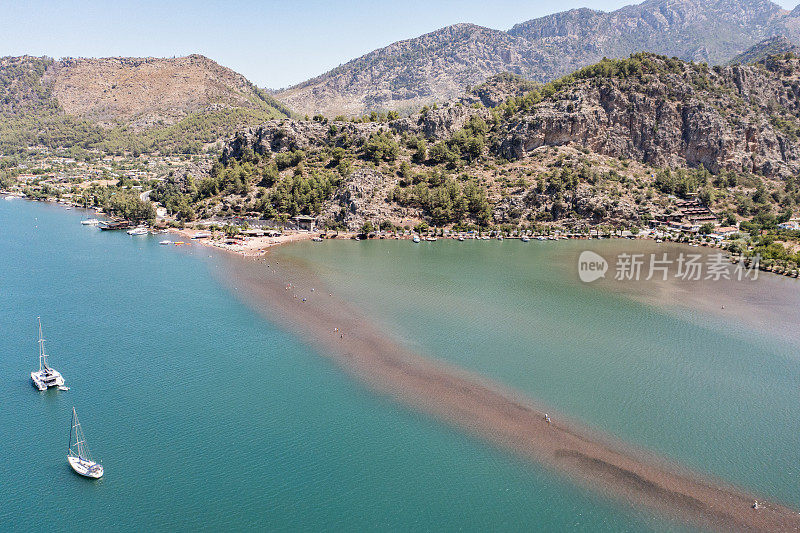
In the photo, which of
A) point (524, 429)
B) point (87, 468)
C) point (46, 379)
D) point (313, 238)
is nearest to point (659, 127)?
point (313, 238)

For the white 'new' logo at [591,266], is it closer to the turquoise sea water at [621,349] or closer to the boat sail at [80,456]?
the turquoise sea water at [621,349]

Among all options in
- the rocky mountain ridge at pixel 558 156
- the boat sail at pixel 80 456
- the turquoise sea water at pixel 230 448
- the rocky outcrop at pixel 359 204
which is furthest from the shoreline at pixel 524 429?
the rocky mountain ridge at pixel 558 156

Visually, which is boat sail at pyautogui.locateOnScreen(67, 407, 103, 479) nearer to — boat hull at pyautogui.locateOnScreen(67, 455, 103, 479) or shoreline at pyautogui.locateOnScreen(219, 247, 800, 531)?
boat hull at pyautogui.locateOnScreen(67, 455, 103, 479)

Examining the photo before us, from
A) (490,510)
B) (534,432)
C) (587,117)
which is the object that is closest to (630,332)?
(534,432)

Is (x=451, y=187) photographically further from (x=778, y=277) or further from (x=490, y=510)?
(x=490, y=510)

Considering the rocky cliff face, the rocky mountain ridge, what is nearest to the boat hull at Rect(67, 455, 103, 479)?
the rocky mountain ridge

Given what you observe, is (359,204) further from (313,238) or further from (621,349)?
(621,349)

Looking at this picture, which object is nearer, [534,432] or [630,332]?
[534,432]
